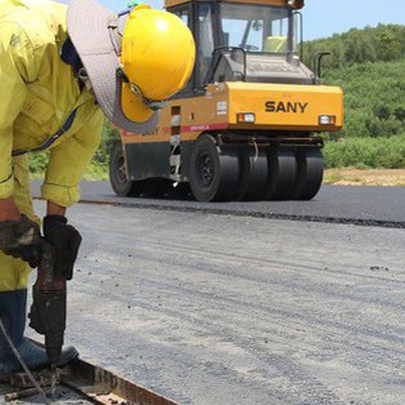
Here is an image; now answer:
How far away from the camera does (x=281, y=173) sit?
11125 mm

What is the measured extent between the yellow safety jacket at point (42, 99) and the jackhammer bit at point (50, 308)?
1.08 ft

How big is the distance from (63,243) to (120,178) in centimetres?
1045

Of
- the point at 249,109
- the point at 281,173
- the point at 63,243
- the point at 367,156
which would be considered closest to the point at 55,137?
the point at 63,243

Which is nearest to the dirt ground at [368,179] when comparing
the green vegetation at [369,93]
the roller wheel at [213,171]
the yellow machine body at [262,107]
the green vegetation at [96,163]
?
the green vegetation at [369,93]

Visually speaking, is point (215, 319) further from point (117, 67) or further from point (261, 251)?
point (261, 251)

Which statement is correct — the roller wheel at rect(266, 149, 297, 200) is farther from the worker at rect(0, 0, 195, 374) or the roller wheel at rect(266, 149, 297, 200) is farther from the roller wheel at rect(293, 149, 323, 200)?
the worker at rect(0, 0, 195, 374)

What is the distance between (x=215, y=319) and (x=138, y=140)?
8799 mm

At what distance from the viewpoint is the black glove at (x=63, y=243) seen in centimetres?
308

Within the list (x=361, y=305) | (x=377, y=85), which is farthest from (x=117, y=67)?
(x=377, y=85)

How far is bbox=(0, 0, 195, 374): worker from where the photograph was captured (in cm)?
269

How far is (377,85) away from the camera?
47.6 metres

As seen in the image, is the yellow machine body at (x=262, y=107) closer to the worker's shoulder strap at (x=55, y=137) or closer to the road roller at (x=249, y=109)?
A: the road roller at (x=249, y=109)

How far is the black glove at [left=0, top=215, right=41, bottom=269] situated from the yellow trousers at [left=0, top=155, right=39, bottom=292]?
1.08 ft

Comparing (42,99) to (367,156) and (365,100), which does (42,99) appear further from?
(365,100)
